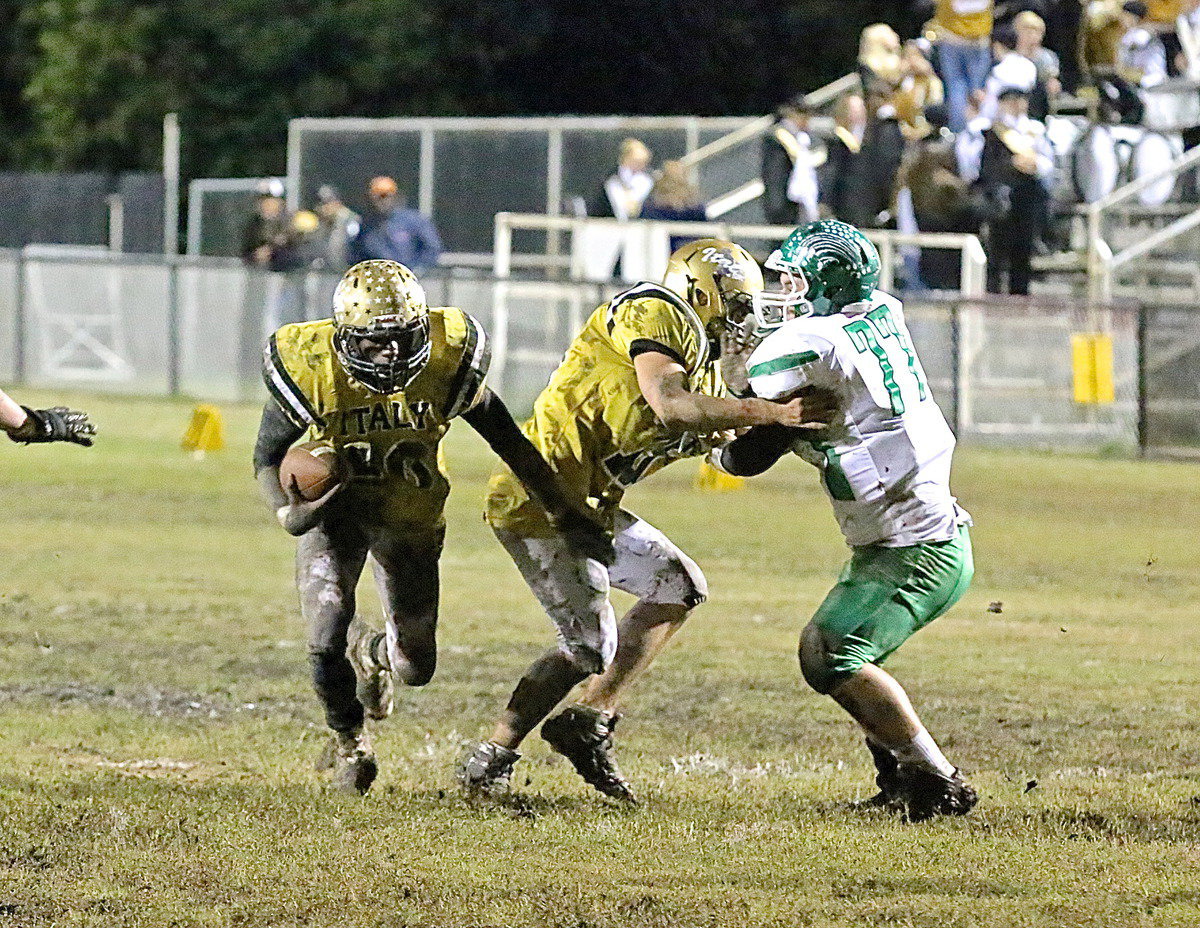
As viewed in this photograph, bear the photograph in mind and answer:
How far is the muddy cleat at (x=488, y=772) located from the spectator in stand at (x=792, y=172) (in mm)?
14868

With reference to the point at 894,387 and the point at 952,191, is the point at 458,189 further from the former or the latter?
the point at 894,387

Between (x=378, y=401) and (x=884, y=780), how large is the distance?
1.80 m

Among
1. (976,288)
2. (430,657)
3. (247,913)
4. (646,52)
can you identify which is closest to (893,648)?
(430,657)

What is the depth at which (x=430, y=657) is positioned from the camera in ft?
23.9

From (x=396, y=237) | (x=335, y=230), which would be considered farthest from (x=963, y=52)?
(x=335, y=230)

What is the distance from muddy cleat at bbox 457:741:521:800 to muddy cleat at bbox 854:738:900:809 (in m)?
1.01

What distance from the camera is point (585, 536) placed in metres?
7.08

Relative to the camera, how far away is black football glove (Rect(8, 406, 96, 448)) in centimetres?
746

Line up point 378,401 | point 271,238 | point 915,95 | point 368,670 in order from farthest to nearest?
point 271,238, point 915,95, point 368,670, point 378,401

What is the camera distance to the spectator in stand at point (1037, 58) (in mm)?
21062

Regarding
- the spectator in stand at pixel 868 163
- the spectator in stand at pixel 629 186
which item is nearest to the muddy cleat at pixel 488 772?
the spectator in stand at pixel 868 163

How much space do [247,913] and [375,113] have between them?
33.0m

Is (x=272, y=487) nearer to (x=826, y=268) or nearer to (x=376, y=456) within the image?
(x=376, y=456)

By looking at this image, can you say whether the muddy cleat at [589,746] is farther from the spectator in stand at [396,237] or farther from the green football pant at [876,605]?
the spectator in stand at [396,237]
